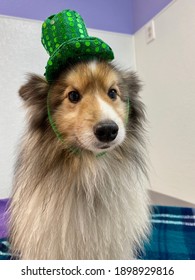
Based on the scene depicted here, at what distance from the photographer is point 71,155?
94 cm

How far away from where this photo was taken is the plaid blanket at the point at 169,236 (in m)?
1.16

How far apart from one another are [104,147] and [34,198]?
328mm

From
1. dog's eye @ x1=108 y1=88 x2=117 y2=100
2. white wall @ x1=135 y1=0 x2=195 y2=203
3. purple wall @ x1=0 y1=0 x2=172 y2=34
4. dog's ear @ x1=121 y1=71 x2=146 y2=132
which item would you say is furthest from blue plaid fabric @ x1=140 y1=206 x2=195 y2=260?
purple wall @ x1=0 y1=0 x2=172 y2=34

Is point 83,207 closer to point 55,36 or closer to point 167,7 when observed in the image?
point 55,36

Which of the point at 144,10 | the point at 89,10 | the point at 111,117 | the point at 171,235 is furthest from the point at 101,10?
the point at 171,235

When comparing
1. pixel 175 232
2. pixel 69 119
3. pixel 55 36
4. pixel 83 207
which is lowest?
pixel 175 232

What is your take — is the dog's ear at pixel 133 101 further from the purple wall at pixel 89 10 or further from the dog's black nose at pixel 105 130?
the purple wall at pixel 89 10

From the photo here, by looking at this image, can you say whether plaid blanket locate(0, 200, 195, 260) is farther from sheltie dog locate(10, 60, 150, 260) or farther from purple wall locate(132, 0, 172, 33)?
purple wall locate(132, 0, 172, 33)

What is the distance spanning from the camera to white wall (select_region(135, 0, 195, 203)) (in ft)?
6.01

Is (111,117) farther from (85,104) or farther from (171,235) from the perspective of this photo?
(171,235)

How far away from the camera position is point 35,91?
0.99m

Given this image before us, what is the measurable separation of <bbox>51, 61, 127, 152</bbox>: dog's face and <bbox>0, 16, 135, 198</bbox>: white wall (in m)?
1.12
